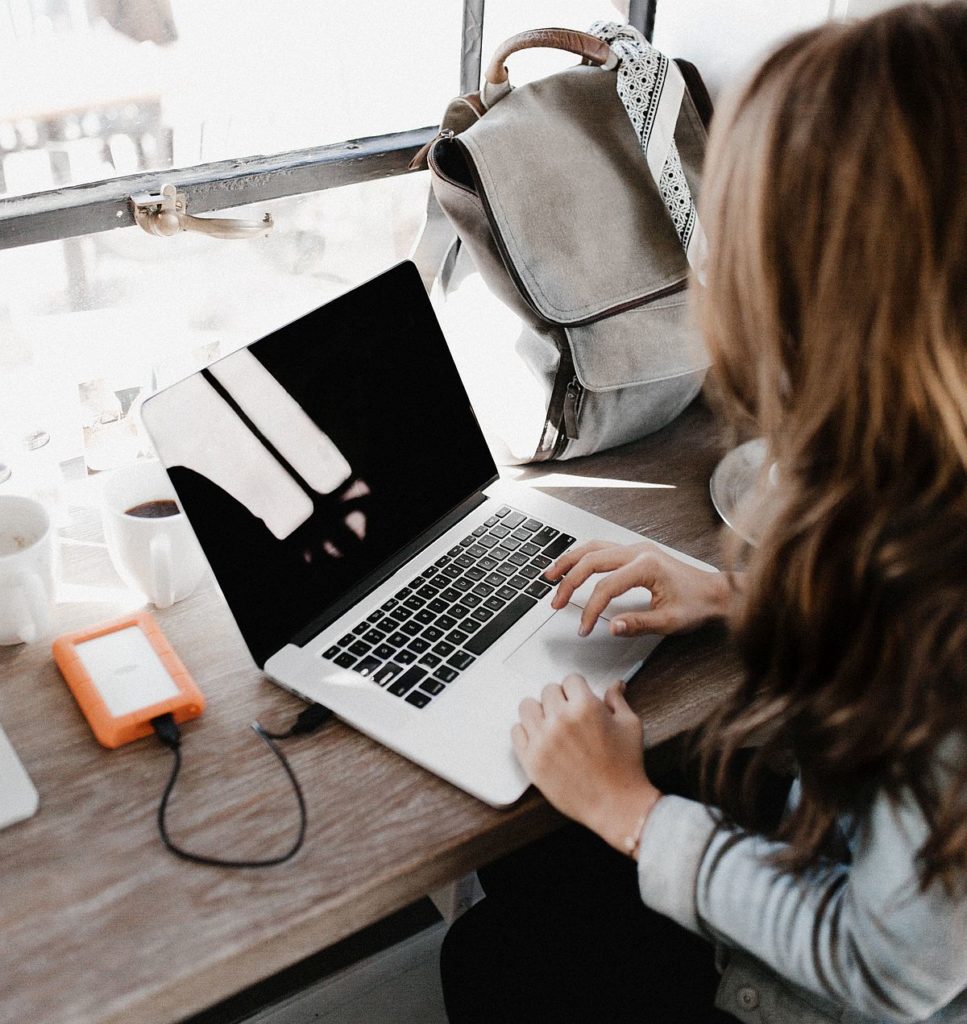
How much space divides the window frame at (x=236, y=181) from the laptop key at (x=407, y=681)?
59cm

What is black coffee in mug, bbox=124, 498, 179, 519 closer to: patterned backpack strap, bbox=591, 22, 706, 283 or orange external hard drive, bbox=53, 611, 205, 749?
orange external hard drive, bbox=53, 611, 205, 749

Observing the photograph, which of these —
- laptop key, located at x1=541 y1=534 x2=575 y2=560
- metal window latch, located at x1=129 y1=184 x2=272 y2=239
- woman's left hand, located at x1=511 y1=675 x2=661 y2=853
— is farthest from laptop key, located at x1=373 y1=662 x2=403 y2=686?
metal window latch, located at x1=129 y1=184 x2=272 y2=239

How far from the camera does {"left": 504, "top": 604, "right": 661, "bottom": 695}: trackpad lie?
809 millimetres

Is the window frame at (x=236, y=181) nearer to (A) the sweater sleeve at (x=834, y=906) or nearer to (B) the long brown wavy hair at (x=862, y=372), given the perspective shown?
(B) the long brown wavy hair at (x=862, y=372)

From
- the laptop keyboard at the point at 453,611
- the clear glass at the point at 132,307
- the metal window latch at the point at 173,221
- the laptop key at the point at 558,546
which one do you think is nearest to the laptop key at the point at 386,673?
the laptop keyboard at the point at 453,611

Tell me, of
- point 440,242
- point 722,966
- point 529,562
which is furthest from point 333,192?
point 722,966

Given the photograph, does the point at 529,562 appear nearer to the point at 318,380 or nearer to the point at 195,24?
the point at 318,380

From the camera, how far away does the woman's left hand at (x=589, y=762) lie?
0.71 meters

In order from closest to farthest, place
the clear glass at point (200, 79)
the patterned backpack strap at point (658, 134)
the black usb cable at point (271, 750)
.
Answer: the black usb cable at point (271, 750), the clear glass at point (200, 79), the patterned backpack strap at point (658, 134)

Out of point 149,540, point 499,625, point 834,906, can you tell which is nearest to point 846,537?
point 834,906

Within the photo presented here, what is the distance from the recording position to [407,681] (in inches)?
30.9

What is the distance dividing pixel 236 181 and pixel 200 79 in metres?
0.11

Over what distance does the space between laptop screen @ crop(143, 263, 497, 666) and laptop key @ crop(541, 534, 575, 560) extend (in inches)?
4.0

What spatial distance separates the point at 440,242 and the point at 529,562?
0.47m
